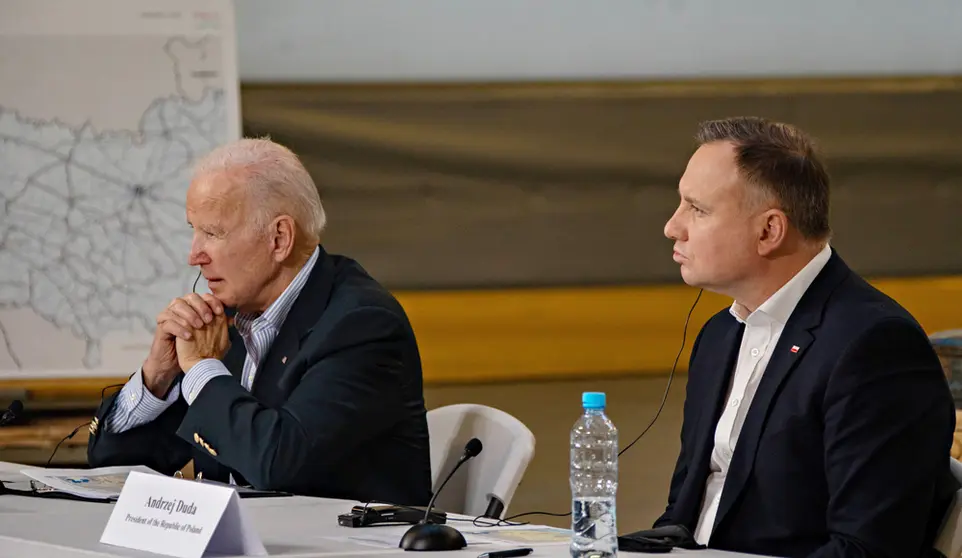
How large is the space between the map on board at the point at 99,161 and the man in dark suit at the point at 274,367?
3.73 feet

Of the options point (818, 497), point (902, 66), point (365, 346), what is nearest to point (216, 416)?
point (365, 346)

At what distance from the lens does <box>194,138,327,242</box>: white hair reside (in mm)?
2795

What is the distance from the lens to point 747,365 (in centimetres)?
230

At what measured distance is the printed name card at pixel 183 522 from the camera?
1726 millimetres

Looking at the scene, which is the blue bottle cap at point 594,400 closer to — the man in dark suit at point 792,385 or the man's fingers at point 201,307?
the man in dark suit at point 792,385

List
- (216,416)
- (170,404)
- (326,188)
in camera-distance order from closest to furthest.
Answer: (216,416) → (170,404) → (326,188)

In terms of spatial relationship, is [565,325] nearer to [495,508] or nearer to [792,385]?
[495,508]

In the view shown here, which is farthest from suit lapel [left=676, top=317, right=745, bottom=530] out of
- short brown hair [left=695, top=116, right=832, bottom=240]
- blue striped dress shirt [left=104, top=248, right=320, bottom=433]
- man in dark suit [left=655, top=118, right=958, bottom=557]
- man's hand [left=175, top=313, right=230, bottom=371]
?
man's hand [left=175, top=313, right=230, bottom=371]

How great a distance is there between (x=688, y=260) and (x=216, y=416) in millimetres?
1009

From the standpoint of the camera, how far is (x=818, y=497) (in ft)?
6.64

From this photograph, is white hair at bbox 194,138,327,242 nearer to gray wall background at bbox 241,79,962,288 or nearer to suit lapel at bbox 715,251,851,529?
suit lapel at bbox 715,251,851,529

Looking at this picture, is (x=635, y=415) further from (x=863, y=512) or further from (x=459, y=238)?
(x=863, y=512)

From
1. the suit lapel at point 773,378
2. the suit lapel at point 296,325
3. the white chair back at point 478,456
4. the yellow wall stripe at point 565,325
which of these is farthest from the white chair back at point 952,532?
the yellow wall stripe at point 565,325

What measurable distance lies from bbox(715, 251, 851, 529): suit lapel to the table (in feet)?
0.89
